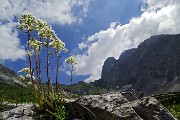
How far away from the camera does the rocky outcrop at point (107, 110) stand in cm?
818

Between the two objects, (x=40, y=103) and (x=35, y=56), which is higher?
(x=35, y=56)

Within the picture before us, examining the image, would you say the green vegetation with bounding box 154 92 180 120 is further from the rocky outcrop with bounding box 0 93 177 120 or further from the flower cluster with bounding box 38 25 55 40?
the flower cluster with bounding box 38 25 55 40

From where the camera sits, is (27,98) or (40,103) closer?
(40,103)

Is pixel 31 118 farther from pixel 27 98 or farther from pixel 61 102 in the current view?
pixel 27 98

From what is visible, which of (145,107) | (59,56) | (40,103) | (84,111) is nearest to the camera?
(145,107)

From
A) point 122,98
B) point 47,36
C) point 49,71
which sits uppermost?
point 47,36

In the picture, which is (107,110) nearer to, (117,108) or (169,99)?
(117,108)

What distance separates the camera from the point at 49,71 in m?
10.4

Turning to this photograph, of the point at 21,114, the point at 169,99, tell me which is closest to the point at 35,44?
the point at 21,114

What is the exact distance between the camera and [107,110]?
8484 mm

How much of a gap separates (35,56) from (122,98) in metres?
3.19

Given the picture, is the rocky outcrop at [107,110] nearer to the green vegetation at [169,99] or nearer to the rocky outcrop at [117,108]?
the rocky outcrop at [117,108]

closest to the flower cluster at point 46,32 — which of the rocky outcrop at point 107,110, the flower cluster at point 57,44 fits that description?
the flower cluster at point 57,44

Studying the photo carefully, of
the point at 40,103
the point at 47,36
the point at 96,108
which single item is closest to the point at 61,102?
the point at 40,103
